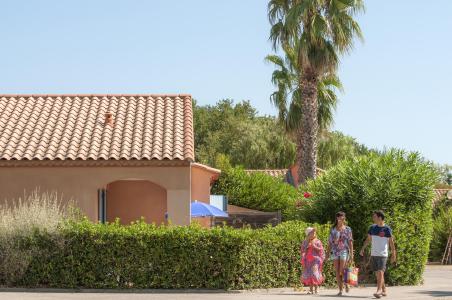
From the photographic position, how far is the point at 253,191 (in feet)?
144

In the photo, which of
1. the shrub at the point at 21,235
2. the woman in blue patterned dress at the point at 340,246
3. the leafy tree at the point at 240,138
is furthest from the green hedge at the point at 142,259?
the leafy tree at the point at 240,138

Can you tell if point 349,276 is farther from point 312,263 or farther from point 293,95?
point 293,95

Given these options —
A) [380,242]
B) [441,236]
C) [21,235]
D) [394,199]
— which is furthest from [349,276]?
[441,236]

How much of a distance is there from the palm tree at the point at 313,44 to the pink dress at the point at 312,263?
56.7ft

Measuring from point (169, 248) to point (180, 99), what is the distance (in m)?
12.3

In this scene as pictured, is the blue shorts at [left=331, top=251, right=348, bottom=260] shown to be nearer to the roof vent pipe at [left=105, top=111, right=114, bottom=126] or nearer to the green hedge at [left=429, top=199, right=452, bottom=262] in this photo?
the roof vent pipe at [left=105, top=111, right=114, bottom=126]

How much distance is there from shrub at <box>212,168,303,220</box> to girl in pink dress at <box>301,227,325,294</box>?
22463 mm

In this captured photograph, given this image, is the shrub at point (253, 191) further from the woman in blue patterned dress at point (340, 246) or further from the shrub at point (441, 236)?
the woman in blue patterned dress at point (340, 246)

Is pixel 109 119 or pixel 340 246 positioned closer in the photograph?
pixel 340 246

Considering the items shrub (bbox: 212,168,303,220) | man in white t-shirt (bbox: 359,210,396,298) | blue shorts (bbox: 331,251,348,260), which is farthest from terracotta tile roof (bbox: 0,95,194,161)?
shrub (bbox: 212,168,303,220)

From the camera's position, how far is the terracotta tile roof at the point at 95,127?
27875 millimetres

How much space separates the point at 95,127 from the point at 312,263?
1189 cm

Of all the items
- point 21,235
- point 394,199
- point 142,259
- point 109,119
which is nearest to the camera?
point 142,259

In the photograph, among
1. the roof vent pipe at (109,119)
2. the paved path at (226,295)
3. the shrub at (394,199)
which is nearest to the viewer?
the paved path at (226,295)
